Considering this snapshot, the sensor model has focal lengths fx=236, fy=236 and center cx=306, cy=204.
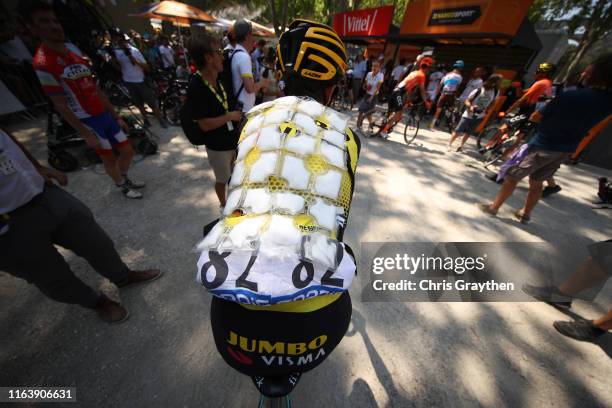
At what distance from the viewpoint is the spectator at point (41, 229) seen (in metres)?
1.49

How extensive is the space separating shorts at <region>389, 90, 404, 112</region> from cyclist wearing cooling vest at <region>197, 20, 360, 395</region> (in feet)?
19.9

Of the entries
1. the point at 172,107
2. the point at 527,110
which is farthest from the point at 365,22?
the point at 172,107

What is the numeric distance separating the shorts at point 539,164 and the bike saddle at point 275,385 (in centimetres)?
440

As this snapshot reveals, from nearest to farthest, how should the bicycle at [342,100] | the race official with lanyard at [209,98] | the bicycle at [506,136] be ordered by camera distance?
the race official with lanyard at [209,98] → the bicycle at [506,136] → the bicycle at [342,100]

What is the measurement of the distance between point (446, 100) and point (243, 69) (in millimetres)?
8428

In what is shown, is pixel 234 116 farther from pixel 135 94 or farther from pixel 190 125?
pixel 135 94

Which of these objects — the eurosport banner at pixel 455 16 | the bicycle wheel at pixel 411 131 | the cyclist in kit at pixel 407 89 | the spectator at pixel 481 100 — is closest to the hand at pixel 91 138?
the cyclist in kit at pixel 407 89

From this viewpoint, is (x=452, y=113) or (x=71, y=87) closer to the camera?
(x=71, y=87)

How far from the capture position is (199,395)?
182 centimetres

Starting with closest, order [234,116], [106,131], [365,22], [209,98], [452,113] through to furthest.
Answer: [209,98], [234,116], [106,131], [452,113], [365,22]

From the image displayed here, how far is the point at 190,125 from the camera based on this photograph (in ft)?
8.50

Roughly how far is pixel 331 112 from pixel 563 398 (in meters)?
3.00

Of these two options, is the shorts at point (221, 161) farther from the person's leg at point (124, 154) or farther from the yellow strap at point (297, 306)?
the yellow strap at point (297, 306)

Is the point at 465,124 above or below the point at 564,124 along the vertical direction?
below
